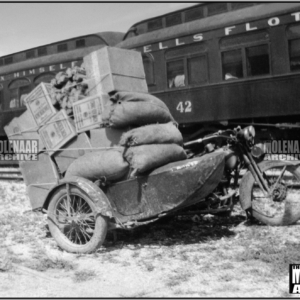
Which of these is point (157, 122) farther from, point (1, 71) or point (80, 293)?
point (1, 71)

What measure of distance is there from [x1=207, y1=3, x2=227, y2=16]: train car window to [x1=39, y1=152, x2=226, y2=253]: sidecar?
595cm

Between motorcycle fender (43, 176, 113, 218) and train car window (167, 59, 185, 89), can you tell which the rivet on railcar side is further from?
motorcycle fender (43, 176, 113, 218)

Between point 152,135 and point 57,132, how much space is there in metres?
1.20

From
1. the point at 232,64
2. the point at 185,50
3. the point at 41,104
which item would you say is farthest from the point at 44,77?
the point at 41,104

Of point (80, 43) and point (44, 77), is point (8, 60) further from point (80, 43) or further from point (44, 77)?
point (80, 43)

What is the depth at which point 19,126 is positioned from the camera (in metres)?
5.00

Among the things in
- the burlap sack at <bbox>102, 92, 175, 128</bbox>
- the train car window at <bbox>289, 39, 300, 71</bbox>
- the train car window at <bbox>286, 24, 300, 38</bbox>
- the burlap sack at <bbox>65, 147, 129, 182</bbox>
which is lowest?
the burlap sack at <bbox>65, 147, 129, 182</bbox>

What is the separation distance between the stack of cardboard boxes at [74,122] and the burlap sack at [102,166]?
201 millimetres

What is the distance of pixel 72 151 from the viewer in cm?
457

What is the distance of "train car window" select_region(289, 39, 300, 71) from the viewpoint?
789 cm

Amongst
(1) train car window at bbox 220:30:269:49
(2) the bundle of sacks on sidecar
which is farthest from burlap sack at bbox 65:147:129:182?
(1) train car window at bbox 220:30:269:49

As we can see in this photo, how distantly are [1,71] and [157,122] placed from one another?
1053 centimetres

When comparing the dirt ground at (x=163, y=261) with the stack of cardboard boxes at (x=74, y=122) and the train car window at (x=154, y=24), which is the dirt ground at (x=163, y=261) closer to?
the stack of cardboard boxes at (x=74, y=122)

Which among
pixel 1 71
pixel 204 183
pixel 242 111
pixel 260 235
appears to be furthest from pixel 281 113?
pixel 1 71
